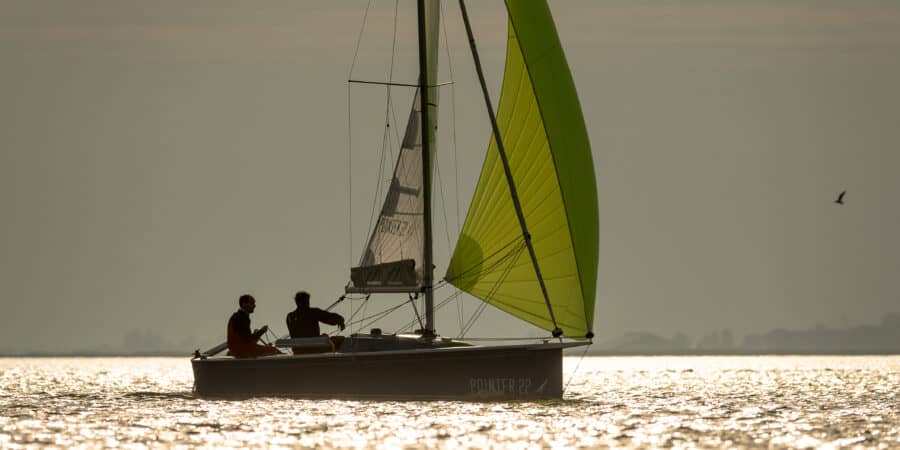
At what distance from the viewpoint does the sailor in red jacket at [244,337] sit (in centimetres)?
3747

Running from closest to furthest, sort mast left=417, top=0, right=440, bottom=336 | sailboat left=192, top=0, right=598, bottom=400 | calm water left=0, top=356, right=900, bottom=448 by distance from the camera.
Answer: calm water left=0, top=356, right=900, bottom=448
sailboat left=192, top=0, right=598, bottom=400
mast left=417, top=0, right=440, bottom=336

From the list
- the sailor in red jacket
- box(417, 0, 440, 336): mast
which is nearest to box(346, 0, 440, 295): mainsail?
box(417, 0, 440, 336): mast

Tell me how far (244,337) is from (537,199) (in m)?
6.75

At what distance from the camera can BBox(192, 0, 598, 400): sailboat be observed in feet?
119

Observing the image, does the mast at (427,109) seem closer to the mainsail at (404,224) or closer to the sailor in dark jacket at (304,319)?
the mainsail at (404,224)

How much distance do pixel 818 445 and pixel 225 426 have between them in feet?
34.4

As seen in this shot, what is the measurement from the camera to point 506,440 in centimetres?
2908

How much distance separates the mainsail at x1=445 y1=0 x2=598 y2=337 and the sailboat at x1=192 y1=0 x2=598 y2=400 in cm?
2

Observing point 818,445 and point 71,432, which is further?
point 71,432

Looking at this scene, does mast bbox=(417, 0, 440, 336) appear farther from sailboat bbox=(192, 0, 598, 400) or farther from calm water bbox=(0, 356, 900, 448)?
calm water bbox=(0, 356, 900, 448)

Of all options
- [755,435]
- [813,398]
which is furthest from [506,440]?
[813,398]

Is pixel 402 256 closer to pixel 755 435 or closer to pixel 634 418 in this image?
pixel 634 418

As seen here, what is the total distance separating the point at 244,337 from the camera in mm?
37562

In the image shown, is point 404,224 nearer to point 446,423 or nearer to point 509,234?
point 509,234
